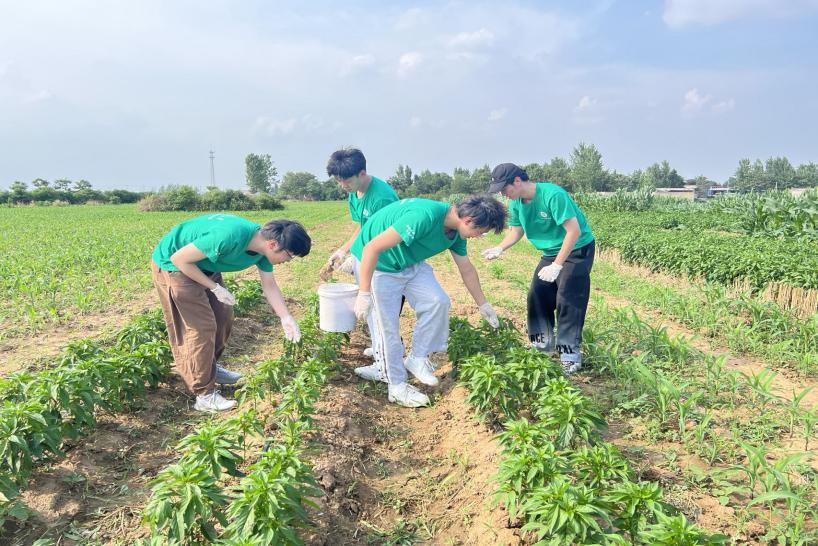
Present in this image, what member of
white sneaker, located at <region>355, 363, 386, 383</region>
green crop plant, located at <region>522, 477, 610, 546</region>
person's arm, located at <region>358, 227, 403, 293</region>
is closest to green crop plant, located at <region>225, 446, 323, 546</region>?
green crop plant, located at <region>522, 477, 610, 546</region>

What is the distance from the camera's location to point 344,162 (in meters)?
4.37

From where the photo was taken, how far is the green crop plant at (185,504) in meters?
2.15

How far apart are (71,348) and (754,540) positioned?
4403mm

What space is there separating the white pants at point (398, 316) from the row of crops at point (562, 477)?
1.94ft

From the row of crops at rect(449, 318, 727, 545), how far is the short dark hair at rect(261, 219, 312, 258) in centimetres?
141

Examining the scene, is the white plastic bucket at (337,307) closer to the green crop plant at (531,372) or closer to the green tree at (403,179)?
the green crop plant at (531,372)

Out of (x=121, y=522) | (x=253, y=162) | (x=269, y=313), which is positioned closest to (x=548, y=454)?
(x=121, y=522)

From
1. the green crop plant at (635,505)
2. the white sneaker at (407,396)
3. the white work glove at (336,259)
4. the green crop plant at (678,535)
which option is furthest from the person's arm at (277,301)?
the green crop plant at (678,535)

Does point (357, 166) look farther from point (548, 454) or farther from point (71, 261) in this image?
point (71, 261)

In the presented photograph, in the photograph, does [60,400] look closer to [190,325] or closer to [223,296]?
[190,325]

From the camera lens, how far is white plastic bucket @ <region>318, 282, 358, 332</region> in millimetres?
4402

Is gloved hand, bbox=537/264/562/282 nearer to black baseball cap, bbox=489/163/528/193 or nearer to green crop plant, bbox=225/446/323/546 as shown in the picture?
black baseball cap, bbox=489/163/528/193

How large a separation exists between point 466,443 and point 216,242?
7.08 ft

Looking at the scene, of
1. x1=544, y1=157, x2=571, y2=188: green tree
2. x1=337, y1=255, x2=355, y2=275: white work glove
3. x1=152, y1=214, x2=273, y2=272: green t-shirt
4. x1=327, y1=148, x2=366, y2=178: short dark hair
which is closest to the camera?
x1=152, y1=214, x2=273, y2=272: green t-shirt
